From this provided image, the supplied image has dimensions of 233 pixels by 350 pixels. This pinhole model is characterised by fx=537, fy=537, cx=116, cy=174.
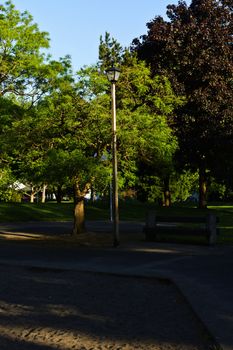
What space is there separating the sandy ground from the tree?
19.4 metres

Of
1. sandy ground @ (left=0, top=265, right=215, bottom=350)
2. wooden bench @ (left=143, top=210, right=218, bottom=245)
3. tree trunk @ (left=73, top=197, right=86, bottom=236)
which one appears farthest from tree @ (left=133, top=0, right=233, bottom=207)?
sandy ground @ (left=0, top=265, right=215, bottom=350)

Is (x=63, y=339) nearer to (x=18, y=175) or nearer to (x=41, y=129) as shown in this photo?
(x=41, y=129)

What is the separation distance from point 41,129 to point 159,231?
519 cm

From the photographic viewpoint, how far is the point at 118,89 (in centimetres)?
1958

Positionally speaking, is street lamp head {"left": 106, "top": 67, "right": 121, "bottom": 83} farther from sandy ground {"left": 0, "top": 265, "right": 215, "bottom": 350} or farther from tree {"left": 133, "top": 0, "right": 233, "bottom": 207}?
tree {"left": 133, "top": 0, "right": 233, "bottom": 207}

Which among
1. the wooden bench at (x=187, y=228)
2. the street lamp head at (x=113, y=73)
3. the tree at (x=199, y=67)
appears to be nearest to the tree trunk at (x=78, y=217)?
the wooden bench at (x=187, y=228)

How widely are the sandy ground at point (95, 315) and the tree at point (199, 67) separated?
19430 mm

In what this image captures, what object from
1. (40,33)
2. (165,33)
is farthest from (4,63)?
(165,33)

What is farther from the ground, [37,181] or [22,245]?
[37,181]

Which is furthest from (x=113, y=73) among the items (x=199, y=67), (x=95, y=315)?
(x=199, y=67)

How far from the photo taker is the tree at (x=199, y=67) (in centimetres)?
2909

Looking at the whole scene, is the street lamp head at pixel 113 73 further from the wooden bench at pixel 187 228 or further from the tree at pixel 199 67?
the tree at pixel 199 67

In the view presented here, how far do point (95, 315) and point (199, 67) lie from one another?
23.5 metres

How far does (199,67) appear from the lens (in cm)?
2903
